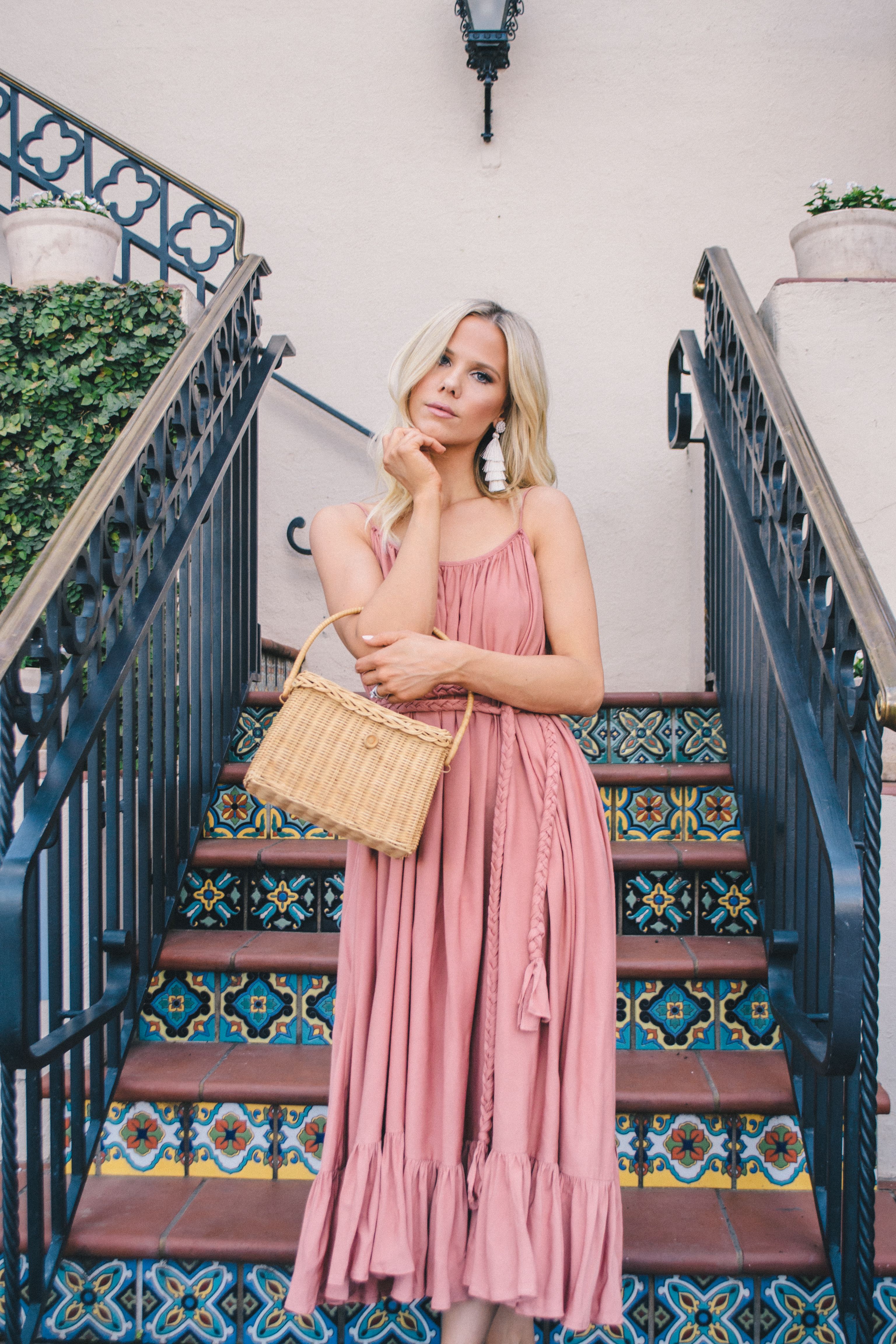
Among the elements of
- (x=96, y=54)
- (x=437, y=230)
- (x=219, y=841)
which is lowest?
(x=219, y=841)

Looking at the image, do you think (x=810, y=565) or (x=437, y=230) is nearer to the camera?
(x=810, y=565)

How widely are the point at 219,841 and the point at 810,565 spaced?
165cm

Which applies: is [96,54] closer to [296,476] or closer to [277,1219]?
[296,476]

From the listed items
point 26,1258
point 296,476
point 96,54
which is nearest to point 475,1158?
point 26,1258

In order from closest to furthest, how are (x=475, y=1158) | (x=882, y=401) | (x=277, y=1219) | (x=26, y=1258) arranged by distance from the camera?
(x=475, y=1158), (x=26, y=1258), (x=277, y=1219), (x=882, y=401)

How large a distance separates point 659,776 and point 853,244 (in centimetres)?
180

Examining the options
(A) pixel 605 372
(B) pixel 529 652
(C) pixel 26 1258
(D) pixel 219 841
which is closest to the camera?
(B) pixel 529 652

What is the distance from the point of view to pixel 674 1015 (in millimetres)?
2258

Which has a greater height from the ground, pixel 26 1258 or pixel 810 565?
pixel 810 565

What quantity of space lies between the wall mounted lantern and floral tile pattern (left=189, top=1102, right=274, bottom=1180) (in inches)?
176

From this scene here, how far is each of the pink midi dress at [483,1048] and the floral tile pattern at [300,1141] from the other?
58cm

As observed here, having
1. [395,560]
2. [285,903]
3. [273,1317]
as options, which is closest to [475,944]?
[395,560]

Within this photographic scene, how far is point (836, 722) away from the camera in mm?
1862

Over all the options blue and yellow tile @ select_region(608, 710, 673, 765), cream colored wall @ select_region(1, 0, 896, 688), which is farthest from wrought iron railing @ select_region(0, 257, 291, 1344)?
cream colored wall @ select_region(1, 0, 896, 688)
